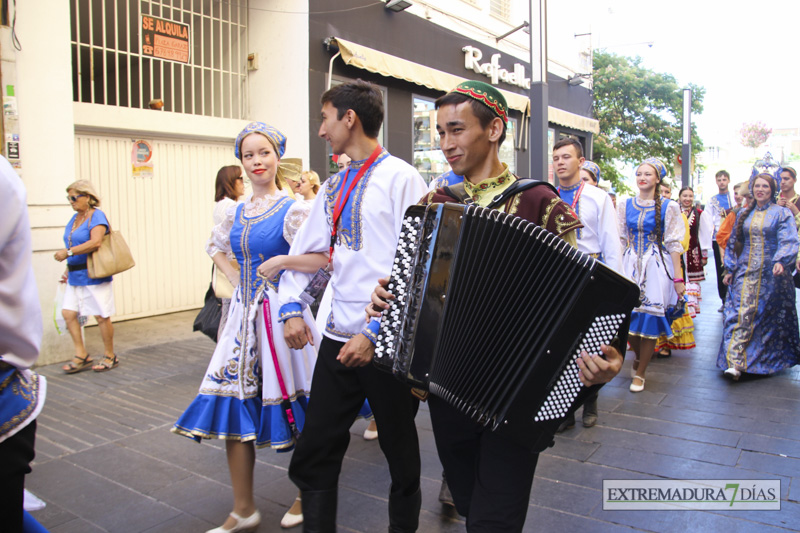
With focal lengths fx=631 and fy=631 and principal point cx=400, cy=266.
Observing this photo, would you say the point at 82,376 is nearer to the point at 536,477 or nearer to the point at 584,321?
the point at 536,477

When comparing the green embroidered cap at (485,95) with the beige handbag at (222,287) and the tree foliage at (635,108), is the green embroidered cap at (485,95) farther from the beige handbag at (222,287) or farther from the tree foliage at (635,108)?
the tree foliage at (635,108)

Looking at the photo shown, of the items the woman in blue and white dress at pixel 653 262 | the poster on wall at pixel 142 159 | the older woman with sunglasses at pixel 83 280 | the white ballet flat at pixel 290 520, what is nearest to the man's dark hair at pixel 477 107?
the white ballet flat at pixel 290 520

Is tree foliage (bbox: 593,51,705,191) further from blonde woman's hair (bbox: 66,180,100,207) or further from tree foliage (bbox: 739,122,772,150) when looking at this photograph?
blonde woman's hair (bbox: 66,180,100,207)

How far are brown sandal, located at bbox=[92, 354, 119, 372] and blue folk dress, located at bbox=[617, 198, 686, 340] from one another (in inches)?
202

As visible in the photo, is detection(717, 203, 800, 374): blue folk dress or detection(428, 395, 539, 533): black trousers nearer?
detection(428, 395, 539, 533): black trousers

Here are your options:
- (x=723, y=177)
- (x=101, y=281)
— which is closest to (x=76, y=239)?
(x=101, y=281)

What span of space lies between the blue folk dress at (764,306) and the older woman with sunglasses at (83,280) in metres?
6.27

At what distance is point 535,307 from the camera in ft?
6.30

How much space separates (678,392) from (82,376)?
5.65 meters

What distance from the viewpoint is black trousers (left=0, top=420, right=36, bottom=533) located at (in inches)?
68.4

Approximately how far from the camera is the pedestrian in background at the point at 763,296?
Answer: 20.5 feet

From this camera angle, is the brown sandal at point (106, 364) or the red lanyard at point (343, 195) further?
the brown sandal at point (106, 364)

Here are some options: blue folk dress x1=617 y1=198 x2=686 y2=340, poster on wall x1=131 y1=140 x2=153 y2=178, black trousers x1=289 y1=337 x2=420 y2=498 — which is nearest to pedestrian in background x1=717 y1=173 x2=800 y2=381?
blue folk dress x1=617 y1=198 x2=686 y2=340

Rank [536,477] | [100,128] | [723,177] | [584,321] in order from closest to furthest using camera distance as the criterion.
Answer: [584,321]
[536,477]
[100,128]
[723,177]
